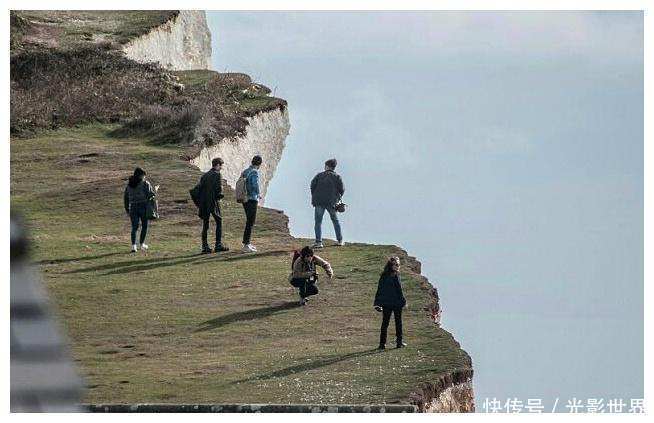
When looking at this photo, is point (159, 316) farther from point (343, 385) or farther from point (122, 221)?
point (122, 221)

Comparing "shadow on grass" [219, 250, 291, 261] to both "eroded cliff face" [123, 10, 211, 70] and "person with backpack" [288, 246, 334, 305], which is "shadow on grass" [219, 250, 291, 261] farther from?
"eroded cliff face" [123, 10, 211, 70]

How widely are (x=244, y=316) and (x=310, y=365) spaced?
11.8 feet

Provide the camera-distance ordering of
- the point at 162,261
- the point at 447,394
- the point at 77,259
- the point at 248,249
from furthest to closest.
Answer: the point at 248,249 → the point at 77,259 → the point at 162,261 → the point at 447,394

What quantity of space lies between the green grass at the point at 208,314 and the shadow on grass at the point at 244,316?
0.02m

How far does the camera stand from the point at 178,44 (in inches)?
2594

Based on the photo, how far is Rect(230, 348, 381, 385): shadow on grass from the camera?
16.3 m

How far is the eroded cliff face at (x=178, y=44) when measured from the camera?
57938mm

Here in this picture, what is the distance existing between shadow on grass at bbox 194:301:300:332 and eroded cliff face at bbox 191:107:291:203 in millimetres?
17239

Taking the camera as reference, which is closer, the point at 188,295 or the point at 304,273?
the point at 304,273

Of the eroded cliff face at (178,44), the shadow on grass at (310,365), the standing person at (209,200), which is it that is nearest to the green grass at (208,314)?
the shadow on grass at (310,365)

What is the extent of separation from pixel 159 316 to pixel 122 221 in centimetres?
958

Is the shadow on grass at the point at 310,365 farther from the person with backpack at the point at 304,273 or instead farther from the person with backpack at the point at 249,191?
the person with backpack at the point at 249,191

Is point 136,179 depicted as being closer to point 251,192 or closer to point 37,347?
point 251,192

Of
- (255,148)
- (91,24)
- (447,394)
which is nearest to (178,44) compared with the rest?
(91,24)
